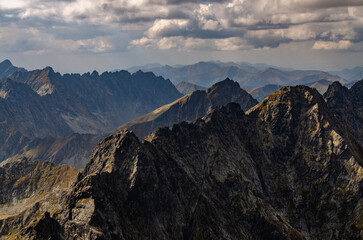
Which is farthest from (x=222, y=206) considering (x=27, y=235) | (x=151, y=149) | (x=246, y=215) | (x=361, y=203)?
(x=27, y=235)

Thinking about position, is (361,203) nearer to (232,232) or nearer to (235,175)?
(235,175)

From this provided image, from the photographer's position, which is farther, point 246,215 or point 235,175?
point 235,175

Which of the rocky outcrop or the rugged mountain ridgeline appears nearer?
the rugged mountain ridgeline

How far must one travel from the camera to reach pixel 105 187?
110 m

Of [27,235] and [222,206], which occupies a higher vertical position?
[27,235]

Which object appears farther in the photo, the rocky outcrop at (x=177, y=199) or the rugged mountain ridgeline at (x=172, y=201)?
the rocky outcrop at (x=177, y=199)

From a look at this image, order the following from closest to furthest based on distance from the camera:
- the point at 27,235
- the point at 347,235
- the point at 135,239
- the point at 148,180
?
the point at 27,235 → the point at 135,239 → the point at 148,180 → the point at 347,235

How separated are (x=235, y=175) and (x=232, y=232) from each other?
125 ft

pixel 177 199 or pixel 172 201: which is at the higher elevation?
pixel 172 201

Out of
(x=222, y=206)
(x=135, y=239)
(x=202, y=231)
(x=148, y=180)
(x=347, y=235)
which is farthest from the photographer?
(x=347, y=235)

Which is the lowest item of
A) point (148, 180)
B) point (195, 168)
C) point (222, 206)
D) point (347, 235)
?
point (347, 235)

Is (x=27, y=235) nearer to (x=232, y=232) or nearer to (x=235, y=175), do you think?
(x=232, y=232)

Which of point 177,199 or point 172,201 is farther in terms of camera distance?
point 177,199

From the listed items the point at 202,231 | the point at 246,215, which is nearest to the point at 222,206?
the point at 246,215
